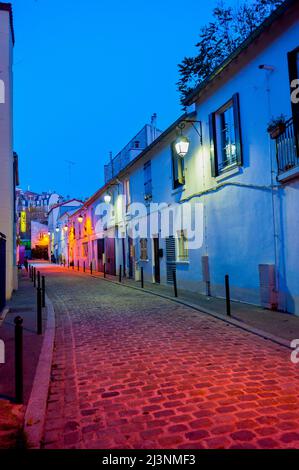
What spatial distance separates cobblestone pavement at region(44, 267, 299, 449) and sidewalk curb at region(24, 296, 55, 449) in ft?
0.33

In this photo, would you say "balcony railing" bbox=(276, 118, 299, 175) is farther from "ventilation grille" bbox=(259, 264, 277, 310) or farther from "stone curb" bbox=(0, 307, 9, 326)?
"stone curb" bbox=(0, 307, 9, 326)

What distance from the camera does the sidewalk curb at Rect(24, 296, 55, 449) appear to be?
3220 mm

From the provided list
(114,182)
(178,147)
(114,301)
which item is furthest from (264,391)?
(114,182)

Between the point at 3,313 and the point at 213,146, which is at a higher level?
the point at 213,146

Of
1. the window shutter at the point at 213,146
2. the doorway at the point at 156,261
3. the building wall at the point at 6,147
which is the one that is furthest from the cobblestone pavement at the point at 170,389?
the doorway at the point at 156,261

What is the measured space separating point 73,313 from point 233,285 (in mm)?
4871

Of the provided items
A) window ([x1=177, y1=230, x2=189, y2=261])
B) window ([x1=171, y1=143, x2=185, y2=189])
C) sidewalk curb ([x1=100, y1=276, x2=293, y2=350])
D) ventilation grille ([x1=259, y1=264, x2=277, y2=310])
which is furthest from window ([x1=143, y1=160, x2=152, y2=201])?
ventilation grille ([x1=259, y1=264, x2=277, y2=310])

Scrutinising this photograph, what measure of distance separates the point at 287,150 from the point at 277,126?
2.04ft

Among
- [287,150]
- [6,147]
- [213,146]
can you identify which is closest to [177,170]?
[213,146]

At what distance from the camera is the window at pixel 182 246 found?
46.3ft

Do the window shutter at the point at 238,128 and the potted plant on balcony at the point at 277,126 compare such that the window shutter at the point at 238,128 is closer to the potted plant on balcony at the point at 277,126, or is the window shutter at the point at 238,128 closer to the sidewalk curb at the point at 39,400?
the potted plant on balcony at the point at 277,126

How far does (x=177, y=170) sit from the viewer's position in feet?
48.6

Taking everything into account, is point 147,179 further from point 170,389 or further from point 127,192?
point 170,389

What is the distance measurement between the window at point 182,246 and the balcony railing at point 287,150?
6.10 meters
